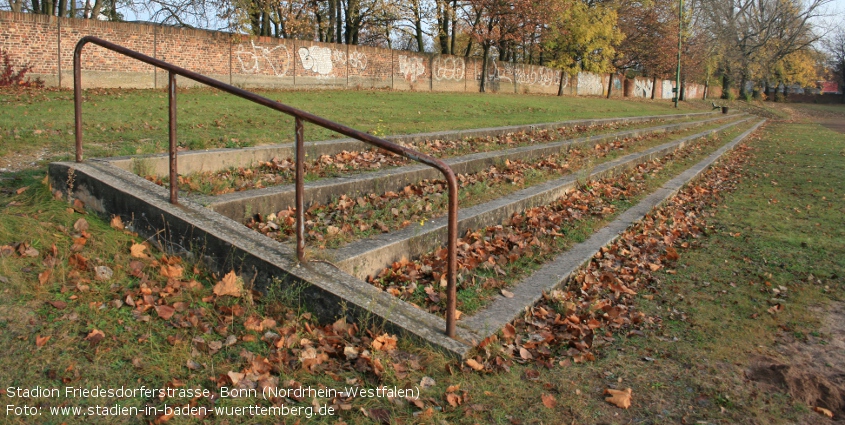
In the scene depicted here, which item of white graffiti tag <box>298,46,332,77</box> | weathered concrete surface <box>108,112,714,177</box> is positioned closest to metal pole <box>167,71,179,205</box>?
weathered concrete surface <box>108,112,714,177</box>

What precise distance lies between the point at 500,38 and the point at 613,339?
32.5 m

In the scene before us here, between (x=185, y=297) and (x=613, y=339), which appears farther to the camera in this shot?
(x=613, y=339)

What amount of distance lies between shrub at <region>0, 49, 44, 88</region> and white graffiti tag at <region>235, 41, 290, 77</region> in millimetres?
6808

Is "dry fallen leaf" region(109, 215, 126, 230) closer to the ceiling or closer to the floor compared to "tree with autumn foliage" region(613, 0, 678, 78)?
closer to the floor

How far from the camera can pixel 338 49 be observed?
24.1m

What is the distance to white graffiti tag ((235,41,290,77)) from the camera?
68.1ft

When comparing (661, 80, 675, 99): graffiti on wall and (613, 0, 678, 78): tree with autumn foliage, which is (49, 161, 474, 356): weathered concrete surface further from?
(661, 80, 675, 99): graffiti on wall

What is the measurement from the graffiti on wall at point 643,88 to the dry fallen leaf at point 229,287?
54.1 m

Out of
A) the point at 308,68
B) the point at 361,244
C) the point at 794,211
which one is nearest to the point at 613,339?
the point at 361,244

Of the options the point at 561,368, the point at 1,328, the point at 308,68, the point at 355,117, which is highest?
the point at 308,68

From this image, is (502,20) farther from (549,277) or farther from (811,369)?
(811,369)

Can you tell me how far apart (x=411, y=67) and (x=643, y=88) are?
3384 centimetres

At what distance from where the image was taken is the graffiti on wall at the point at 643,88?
53.0 meters

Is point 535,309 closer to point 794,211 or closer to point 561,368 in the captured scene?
point 561,368
